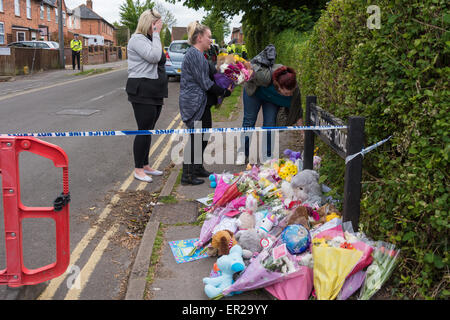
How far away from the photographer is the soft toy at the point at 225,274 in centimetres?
324

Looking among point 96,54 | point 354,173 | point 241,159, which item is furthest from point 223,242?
point 96,54

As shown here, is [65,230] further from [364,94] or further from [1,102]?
[1,102]

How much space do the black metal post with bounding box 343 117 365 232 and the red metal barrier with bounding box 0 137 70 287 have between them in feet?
6.87

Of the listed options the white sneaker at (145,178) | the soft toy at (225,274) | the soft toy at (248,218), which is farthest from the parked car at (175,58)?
the soft toy at (225,274)

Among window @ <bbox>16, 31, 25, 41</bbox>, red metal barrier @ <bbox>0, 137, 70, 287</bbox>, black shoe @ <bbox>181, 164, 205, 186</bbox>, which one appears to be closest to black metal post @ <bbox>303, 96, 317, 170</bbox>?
black shoe @ <bbox>181, 164, 205, 186</bbox>

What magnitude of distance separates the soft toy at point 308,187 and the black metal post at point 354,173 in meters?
0.75

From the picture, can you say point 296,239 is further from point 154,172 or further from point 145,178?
point 154,172

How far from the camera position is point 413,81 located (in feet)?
9.62

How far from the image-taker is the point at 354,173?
139 inches

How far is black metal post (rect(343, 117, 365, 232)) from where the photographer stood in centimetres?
345

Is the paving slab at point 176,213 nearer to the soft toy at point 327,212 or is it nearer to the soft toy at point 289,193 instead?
the soft toy at point 289,193

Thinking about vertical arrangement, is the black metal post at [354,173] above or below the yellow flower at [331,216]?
above

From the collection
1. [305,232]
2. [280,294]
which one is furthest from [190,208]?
[280,294]

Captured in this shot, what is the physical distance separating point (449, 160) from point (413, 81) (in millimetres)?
607
